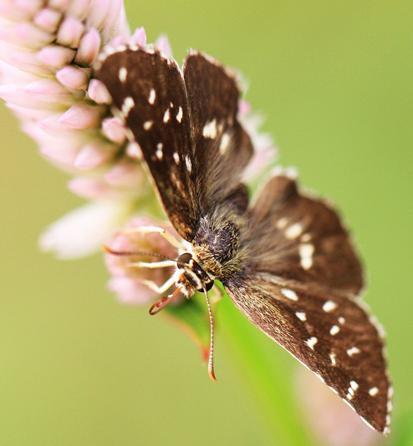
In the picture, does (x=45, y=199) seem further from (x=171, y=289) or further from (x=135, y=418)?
(x=171, y=289)

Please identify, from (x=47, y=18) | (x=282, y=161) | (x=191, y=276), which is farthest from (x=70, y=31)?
(x=282, y=161)

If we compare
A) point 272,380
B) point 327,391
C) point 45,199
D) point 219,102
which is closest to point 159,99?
point 219,102

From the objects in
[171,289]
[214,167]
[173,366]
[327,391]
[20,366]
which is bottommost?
[20,366]

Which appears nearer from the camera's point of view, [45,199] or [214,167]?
[214,167]

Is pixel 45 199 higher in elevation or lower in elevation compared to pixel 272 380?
lower

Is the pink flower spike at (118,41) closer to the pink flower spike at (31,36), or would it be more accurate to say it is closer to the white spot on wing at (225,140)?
the pink flower spike at (31,36)

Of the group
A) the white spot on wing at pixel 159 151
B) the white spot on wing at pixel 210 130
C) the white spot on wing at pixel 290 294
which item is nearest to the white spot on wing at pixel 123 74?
the white spot on wing at pixel 159 151
